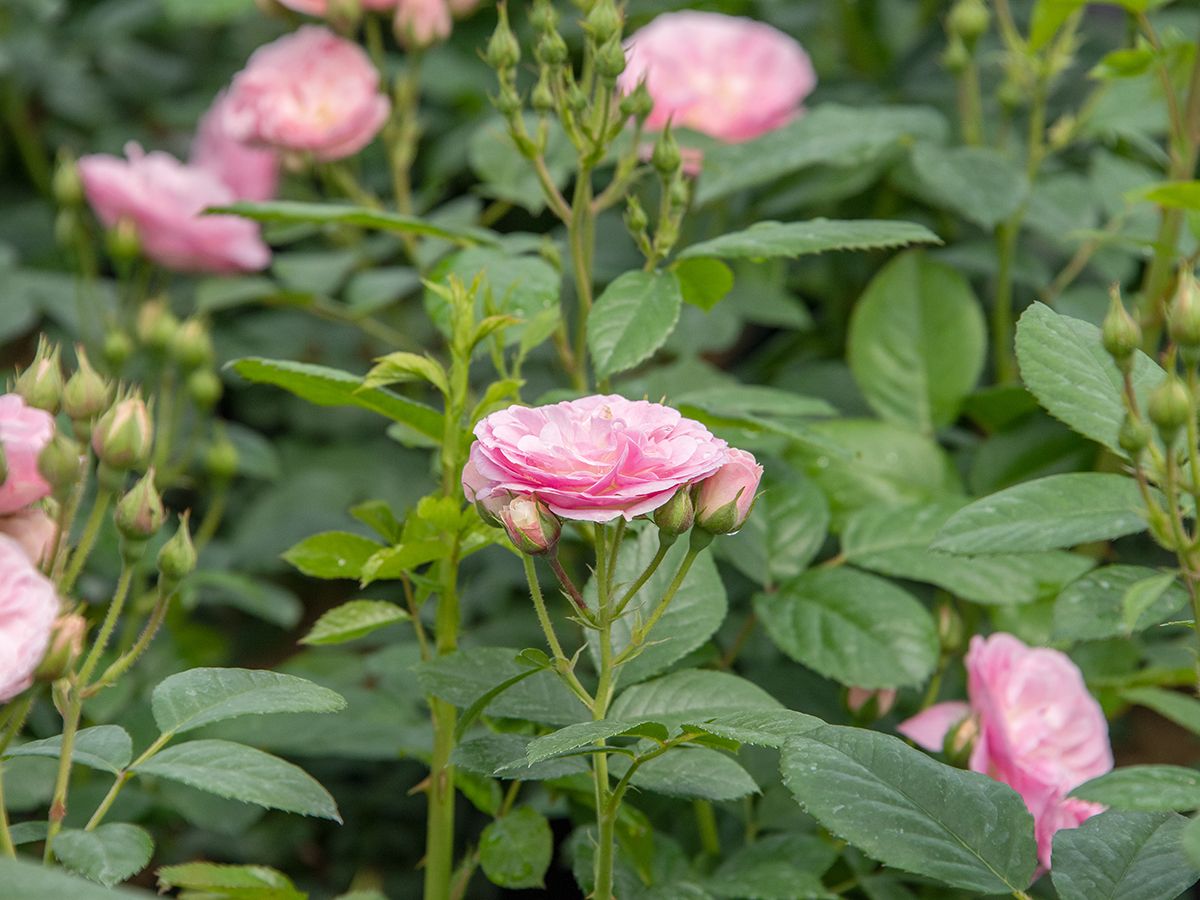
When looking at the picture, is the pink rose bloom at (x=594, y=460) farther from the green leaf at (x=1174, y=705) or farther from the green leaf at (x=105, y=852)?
the green leaf at (x=1174, y=705)

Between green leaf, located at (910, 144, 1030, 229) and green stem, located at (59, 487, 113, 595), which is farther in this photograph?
green leaf, located at (910, 144, 1030, 229)

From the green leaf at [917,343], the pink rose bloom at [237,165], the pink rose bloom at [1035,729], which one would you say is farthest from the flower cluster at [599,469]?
the pink rose bloom at [237,165]

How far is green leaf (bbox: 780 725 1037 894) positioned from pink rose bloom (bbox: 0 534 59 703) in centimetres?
36

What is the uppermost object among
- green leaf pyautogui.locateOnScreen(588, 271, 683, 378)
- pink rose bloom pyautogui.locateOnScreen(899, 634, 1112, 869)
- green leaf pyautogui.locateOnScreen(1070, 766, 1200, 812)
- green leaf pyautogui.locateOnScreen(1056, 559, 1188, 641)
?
green leaf pyautogui.locateOnScreen(588, 271, 683, 378)

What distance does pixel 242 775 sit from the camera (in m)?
0.68

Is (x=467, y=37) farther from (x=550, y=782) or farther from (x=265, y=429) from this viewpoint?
(x=550, y=782)

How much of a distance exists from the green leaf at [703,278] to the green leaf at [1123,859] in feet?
1.42

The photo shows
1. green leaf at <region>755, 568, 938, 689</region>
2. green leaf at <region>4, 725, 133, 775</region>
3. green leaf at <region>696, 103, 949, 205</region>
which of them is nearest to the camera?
green leaf at <region>4, 725, 133, 775</region>

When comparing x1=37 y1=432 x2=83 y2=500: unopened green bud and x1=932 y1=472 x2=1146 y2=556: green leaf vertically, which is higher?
x1=37 y1=432 x2=83 y2=500: unopened green bud

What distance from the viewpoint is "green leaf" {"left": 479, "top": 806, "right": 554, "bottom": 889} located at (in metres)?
0.87

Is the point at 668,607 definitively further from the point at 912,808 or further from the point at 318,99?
the point at 318,99

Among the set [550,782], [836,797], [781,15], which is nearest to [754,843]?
[550,782]

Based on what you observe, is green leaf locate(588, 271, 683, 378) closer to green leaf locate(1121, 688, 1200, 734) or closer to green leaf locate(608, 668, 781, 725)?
green leaf locate(608, 668, 781, 725)

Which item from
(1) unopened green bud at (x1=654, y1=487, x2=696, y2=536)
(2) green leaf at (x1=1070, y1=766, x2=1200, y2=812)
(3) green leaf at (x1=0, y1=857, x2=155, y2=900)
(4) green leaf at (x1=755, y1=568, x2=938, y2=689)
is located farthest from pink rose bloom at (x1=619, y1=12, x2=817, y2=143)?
(3) green leaf at (x1=0, y1=857, x2=155, y2=900)
